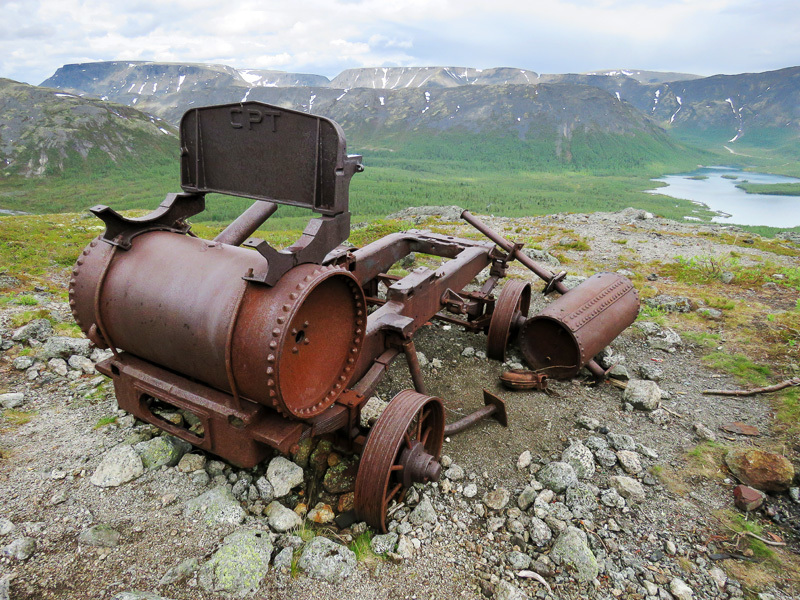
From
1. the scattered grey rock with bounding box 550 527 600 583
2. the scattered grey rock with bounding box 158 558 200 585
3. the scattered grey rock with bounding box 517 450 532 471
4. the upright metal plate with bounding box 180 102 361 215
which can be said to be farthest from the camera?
the scattered grey rock with bounding box 517 450 532 471

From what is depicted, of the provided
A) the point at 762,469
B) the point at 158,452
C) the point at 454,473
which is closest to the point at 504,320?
the point at 454,473

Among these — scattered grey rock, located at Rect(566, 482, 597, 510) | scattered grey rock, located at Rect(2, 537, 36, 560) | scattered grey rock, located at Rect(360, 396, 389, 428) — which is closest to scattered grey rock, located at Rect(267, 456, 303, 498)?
scattered grey rock, located at Rect(360, 396, 389, 428)

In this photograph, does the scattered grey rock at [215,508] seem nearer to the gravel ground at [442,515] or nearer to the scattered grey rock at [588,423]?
the gravel ground at [442,515]

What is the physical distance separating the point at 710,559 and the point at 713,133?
219568mm

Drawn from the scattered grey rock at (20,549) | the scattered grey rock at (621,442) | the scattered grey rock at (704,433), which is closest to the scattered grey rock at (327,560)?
the scattered grey rock at (20,549)

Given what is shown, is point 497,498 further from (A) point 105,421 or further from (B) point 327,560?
(A) point 105,421

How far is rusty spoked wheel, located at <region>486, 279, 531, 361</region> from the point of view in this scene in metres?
6.80

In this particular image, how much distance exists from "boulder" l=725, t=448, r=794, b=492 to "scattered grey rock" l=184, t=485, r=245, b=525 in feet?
15.2

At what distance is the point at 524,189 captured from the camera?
252ft

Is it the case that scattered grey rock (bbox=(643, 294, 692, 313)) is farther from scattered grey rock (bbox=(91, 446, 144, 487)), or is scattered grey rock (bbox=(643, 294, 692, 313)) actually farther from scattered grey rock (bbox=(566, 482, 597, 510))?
scattered grey rock (bbox=(91, 446, 144, 487))

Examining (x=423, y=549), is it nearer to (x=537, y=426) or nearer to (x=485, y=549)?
(x=485, y=549)

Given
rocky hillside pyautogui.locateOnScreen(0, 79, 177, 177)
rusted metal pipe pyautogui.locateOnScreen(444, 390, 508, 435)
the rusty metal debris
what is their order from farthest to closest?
rocky hillside pyautogui.locateOnScreen(0, 79, 177, 177)
the rusty metal debris
rusted metal pipe pyautogui.locateOnScreen(444, 390, 508, 435)

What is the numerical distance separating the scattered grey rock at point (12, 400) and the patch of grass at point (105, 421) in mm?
966

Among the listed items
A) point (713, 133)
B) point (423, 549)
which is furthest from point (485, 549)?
point (713, 133)
